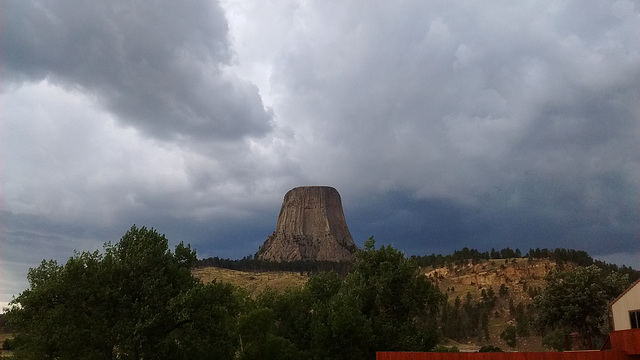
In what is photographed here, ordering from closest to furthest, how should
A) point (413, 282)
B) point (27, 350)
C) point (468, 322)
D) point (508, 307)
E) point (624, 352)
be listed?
point (624, 352) < point (27, 350) < point (413, 282) < point (468, 322) < point (508, 307)

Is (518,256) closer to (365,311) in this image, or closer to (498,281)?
(498,281)

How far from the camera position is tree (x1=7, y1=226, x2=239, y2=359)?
37000 millimetres

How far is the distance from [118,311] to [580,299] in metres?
56.2

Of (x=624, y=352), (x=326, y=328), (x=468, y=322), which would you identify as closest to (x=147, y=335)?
(x=326, y=328)

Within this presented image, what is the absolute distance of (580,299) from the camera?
6300 cm

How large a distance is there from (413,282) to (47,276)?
32.5 meters

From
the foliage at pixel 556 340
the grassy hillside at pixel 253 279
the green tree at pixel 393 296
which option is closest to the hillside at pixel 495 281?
the grassy hillside at pixel 253 279

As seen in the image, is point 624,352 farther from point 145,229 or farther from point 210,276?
point 210,276

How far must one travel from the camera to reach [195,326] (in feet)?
129

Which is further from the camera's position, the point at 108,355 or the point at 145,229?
the point at 145,229

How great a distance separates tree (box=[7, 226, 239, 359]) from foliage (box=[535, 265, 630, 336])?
46.4 meters

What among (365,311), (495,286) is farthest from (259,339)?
(495,286)

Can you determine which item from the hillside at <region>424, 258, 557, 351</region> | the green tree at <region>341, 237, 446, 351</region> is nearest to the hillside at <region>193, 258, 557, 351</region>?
the hillside at <region>424, 258, 557, 351</region>

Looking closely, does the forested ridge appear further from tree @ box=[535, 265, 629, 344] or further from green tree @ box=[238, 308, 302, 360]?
tree @ box=[535, 265, 629, 344]
